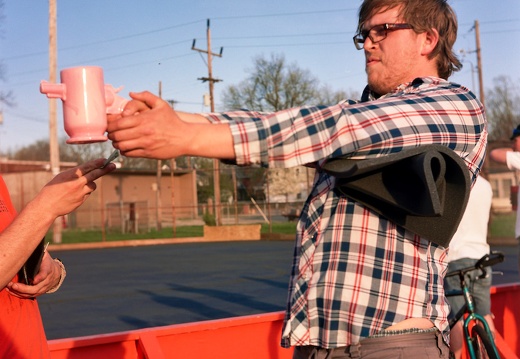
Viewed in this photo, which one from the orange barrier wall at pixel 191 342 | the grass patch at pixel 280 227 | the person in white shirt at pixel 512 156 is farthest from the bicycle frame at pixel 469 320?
the grass patch at pixel 280 227

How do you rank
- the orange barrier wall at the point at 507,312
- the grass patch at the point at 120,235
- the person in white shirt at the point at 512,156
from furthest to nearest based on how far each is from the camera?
the grass patch at the point at 120,235 < the orange barrier wall at the point at 507,312 < the person in white shirt at the point at 512,156

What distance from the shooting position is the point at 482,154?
2.12 meters

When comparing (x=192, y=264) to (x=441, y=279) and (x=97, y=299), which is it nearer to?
(x=97, y=299)

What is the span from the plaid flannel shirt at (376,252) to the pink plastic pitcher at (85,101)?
46 cm

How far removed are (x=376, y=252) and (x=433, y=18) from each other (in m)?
0.77

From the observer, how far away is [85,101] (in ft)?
5.36

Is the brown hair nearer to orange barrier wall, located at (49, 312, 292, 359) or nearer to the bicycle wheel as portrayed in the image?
orange barrier wall, located at (49, 312, 292, 359)

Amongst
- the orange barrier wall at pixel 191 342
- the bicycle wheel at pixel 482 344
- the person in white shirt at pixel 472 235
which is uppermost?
the person in white shirt at pixel 472 235

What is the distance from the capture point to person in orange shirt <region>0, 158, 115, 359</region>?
2238mm

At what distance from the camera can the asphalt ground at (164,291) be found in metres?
10.6

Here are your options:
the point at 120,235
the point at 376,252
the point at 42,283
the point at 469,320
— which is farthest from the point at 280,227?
the point at 376,252

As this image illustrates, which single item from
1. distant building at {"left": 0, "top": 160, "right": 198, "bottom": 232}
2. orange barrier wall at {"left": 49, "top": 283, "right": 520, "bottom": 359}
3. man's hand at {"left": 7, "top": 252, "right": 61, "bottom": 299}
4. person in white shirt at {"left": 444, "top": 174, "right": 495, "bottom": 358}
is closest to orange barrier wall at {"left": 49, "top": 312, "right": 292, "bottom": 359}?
orange barrier wall at {"left": 49, "top": 283, "right": 520, "bottom": 359}

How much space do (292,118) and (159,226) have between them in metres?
42.2

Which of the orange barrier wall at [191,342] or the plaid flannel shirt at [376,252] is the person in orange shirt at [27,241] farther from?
the orange barrier wall at [191,342]
